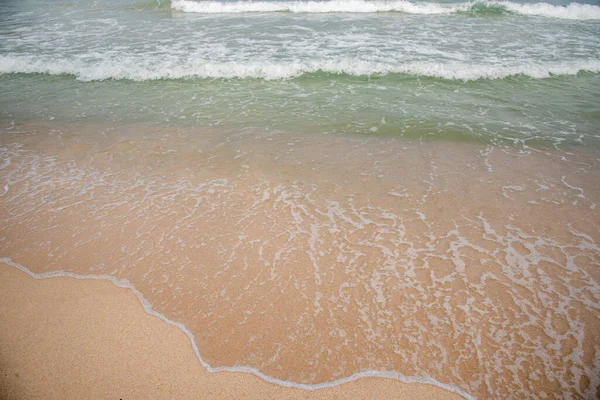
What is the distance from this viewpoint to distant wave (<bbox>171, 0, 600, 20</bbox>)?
1407 cm

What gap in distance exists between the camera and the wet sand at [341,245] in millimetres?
2479

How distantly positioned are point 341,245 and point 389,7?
51.9 feet

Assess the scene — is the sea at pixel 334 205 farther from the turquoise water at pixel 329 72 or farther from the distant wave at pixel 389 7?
the distant wave at pixel 389 7

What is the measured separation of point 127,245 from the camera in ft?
11.5

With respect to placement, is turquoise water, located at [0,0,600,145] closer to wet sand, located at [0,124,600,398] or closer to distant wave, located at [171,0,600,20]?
distant wave, located at [171,0,600,20]

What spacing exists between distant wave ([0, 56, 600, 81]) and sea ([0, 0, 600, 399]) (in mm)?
54

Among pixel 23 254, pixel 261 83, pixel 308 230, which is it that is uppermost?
pixel 261 83

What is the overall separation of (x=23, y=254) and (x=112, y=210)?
93cm

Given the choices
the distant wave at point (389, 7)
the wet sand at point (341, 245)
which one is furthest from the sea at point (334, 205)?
the distant wave at point (389, 7)

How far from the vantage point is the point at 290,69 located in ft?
28.3

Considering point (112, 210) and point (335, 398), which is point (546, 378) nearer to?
point (335, 398)

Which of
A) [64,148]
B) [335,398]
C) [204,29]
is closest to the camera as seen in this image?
[335,398]

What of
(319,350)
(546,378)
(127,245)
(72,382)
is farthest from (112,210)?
(546,378)

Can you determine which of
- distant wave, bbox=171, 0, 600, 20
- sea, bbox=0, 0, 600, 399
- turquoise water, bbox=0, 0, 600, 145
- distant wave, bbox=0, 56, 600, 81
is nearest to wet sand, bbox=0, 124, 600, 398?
sea, bbox=0, 0, 600, 399
